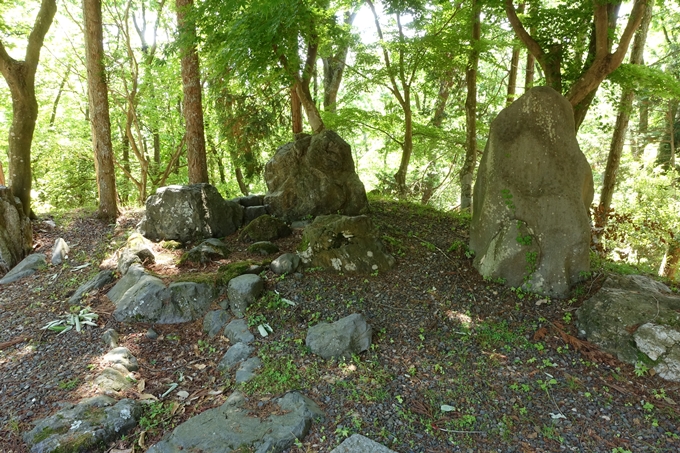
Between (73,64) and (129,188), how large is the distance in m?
5.53

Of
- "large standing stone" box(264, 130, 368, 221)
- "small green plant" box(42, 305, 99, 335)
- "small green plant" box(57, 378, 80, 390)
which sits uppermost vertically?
"large standing stone" box(264, 130, 368, 221)

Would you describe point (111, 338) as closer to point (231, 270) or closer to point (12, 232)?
point (231, 270)

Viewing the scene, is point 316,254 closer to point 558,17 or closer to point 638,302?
point 638,302

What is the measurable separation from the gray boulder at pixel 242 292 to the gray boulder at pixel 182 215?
2.26 metres

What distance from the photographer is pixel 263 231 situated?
697cm

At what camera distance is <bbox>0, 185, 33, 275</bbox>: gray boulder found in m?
7.09

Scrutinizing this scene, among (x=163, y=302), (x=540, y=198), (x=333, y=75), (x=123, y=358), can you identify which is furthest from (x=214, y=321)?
(x=333, y=75)

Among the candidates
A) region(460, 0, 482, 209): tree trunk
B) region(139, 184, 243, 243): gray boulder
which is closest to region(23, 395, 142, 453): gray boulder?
region(139, 184, 243, 243): gray boulder

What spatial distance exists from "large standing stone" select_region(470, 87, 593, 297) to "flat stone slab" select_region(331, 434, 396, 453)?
10.9 feet

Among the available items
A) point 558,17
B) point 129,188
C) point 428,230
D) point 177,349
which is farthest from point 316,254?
point 129,188

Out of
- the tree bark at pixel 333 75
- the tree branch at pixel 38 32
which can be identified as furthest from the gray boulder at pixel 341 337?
the tree bark at pixel 333 75

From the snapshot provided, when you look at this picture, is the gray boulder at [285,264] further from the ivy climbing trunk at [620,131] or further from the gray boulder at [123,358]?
the ivy climbing trunk at [620,131]

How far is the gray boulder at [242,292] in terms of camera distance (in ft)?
16.2

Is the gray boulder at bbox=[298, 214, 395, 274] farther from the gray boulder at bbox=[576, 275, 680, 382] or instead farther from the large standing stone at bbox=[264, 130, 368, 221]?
the gray boulder at bbox=[576, 275, 680, 382]
